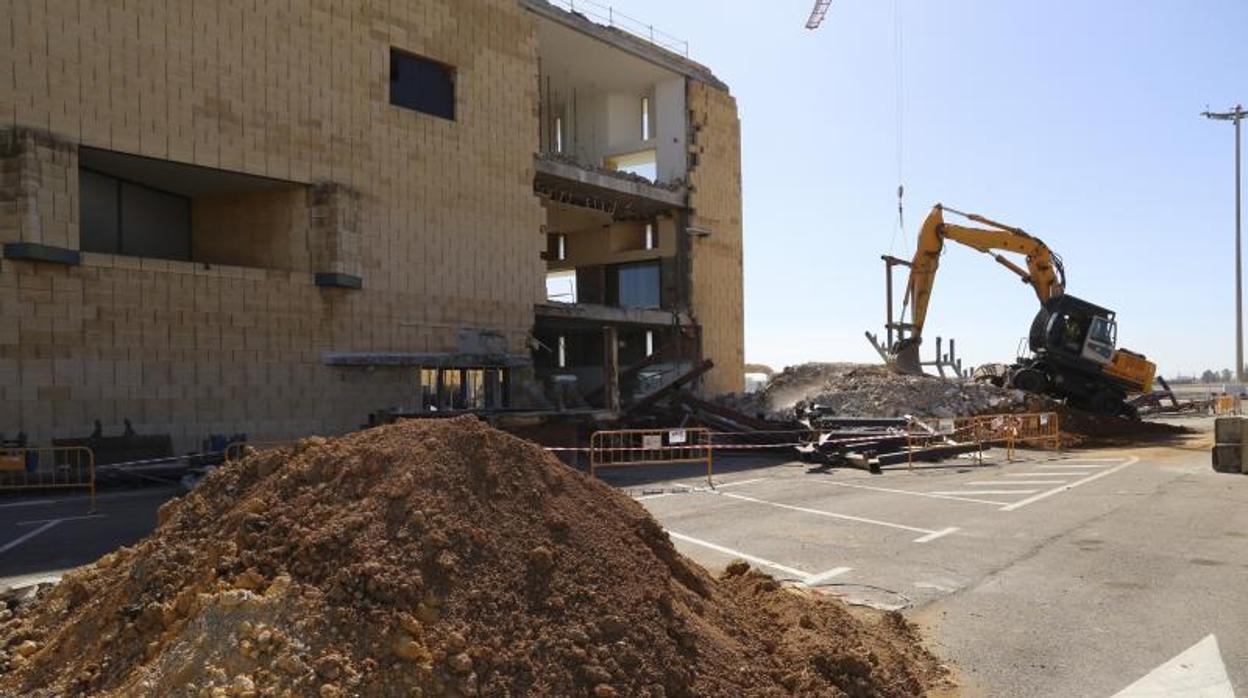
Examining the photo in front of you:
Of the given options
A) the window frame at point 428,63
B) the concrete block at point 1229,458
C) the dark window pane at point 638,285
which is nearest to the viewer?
the concrete block at point 1229,458

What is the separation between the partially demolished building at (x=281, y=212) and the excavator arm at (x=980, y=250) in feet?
29.8

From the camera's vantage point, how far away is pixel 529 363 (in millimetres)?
26797

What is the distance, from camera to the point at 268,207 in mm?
21938

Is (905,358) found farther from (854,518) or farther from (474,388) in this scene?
(854,518)

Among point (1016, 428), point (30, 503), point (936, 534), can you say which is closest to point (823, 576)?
point (936, 534)

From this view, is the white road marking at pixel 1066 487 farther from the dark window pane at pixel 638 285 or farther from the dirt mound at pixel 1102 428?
the dark window pane at pixel 638 285

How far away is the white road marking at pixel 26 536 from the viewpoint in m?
10.3

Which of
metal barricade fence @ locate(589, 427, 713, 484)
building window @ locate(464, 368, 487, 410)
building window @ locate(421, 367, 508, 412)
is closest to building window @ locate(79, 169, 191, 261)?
building window @ locate(421, 367, 508, 412)

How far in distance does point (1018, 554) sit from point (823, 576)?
261 cm

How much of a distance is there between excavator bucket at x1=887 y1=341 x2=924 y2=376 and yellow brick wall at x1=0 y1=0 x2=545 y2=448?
12583 mm

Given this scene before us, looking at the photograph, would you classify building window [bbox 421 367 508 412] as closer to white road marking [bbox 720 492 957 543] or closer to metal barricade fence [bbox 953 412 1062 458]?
white road marking [bbox 720 492 957 543]

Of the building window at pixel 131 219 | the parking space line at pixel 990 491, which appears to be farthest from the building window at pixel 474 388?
the parking space line at pixel 990 491

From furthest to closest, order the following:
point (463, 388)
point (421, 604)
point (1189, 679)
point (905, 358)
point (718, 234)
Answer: point (718, 234) → point (905, 358) → point (463, 388) → point (1189, 679) → point (421, 604)

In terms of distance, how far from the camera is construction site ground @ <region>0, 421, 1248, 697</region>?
6219 millimetres
